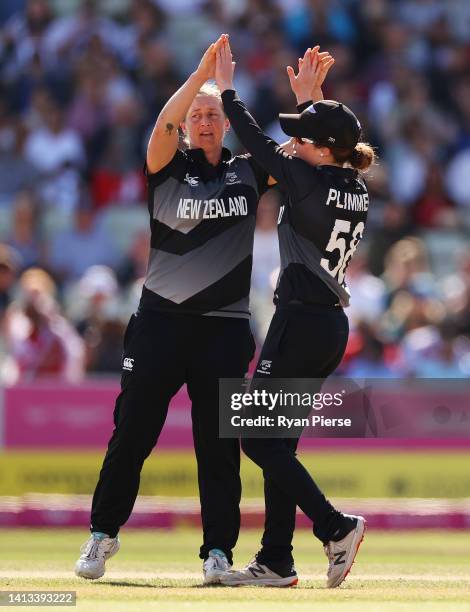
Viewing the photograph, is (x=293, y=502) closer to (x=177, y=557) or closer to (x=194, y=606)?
(x=194, y=606)

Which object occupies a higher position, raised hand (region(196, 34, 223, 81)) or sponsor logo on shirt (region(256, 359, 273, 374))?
raised hand (region(196, 34, 223, 81))

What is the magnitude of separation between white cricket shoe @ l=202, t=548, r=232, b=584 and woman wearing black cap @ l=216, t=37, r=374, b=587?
0.18ft

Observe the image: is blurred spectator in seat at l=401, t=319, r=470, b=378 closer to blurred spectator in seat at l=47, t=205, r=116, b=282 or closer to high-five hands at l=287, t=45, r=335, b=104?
blurred spectator in seat at l=47, t=205, r=116, b=282

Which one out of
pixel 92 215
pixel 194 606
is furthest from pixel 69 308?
pixel 194 606

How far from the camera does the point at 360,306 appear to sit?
45.8 ft

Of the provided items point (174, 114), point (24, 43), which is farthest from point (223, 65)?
point (24, 43)

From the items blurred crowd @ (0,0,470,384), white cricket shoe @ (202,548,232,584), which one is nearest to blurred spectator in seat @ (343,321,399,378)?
blurred crowd @ (0,0,470,384)

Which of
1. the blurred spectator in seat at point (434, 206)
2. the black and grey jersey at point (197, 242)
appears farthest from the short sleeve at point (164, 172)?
the blurred spectator in seat at point (434, 206)

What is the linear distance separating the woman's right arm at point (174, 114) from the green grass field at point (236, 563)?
208 cm

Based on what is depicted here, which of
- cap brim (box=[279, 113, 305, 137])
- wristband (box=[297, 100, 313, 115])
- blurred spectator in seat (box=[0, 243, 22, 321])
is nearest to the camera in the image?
cap brim (box=[279, 113, 305, 137])

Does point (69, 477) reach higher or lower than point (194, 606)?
lower

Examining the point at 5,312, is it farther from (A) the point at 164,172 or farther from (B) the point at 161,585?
(B) the point at 161,585

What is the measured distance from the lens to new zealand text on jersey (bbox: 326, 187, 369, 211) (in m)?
7.38

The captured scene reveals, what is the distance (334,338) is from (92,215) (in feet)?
27.3
